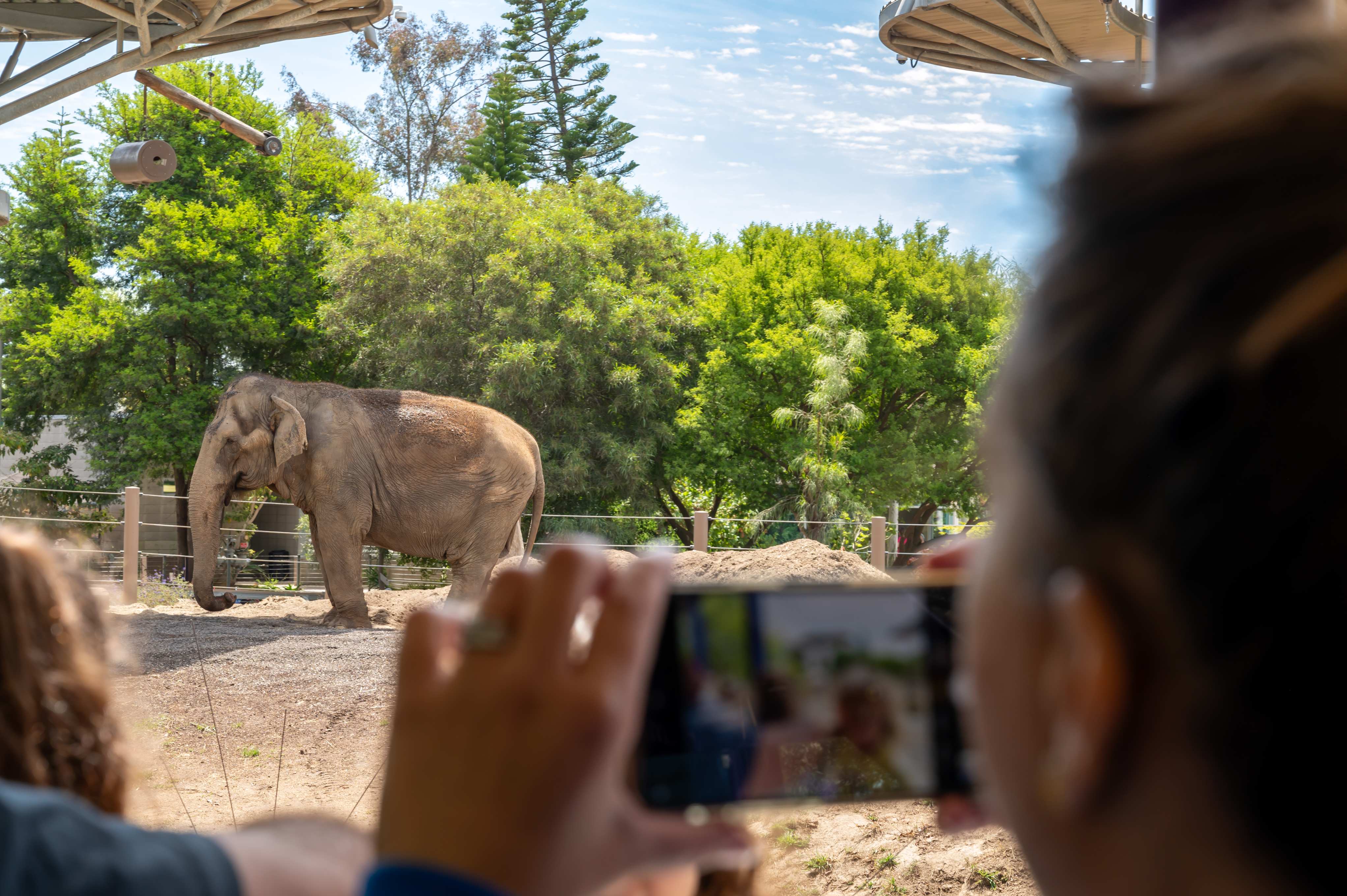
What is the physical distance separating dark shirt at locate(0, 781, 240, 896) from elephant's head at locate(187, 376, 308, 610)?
28.9 feet

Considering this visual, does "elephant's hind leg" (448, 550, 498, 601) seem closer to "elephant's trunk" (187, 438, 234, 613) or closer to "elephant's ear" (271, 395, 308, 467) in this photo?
"elephant's ear" (271, 395, 308, 467)

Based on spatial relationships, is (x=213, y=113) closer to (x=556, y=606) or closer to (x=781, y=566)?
(x=781, y=566)

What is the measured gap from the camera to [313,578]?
20.4m

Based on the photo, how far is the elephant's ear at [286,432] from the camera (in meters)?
9.19

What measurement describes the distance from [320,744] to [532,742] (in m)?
5.10

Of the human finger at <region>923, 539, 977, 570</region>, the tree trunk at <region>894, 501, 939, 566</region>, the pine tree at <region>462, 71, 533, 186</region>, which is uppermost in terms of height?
the pine tree at <region>462, 71, 533, 186</region>

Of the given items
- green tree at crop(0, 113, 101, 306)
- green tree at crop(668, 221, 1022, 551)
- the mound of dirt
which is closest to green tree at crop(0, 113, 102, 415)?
green tree at crop(0, 113, 101, 306)

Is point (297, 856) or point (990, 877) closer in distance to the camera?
point (297, 856)

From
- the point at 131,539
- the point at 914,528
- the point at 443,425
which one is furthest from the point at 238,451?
the point at 914,528

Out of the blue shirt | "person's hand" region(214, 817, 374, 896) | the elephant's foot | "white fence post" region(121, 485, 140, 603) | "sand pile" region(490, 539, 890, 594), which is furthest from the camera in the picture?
"white fence post" region(121, 485, 140, 603)

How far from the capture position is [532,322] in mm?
17656

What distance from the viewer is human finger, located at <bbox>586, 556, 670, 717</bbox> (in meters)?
0.49

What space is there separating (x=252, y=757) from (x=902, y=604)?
16.1 ft

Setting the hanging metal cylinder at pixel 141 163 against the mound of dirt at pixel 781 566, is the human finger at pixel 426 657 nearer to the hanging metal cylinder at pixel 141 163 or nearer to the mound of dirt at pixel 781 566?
the mound of dirt at pixel 781 566
